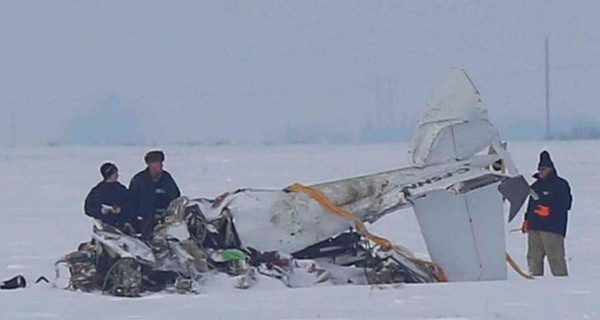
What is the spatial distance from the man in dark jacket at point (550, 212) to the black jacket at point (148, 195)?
382 cm

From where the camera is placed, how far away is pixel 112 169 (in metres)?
13.3

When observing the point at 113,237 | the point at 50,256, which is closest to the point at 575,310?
the point at 113,237

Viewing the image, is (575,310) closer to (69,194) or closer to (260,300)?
(260,300)

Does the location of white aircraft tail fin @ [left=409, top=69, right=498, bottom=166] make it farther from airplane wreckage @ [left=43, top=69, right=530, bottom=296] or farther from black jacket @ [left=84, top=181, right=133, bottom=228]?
black jacket @ [left=84, top=181, right=133, bottom=228]

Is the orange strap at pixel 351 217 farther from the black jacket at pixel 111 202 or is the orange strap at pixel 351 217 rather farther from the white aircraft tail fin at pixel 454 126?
the black jacket at pixel 111 202

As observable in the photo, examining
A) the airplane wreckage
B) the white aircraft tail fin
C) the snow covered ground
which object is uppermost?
the white aircraft tail fin

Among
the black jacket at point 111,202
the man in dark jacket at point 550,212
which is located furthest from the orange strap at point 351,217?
the black jacket at point 111,202

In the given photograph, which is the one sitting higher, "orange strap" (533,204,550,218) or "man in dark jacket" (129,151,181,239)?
"man in dark jacket" (129,151,181,239)

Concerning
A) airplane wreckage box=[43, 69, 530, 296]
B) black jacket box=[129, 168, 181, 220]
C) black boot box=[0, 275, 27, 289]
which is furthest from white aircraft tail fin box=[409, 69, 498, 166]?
black boot box=[0, 275, 27, 289]

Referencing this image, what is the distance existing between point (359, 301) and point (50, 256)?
792 centimetres

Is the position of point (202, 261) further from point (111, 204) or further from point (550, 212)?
point (550, 212)

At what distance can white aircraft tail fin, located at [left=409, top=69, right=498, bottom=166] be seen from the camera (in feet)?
44.1

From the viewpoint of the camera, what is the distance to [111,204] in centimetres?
1313

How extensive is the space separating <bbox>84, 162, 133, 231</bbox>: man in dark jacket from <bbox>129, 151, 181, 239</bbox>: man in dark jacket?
3.7 inches
